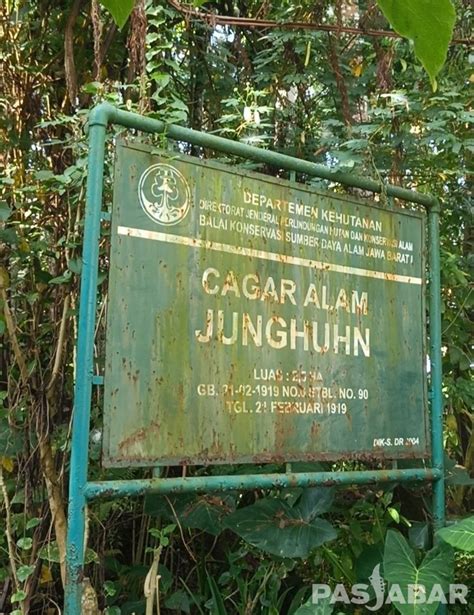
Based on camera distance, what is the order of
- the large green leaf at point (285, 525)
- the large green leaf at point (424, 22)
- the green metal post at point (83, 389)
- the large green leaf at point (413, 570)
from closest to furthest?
1. the large green leaf at point (424, 22)
2. the green metal post at point (83, 389)
3. the large green leaf at point (413, 570)
4. the large green leaf at point (285, 525)

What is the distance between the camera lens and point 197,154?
3.26 metres

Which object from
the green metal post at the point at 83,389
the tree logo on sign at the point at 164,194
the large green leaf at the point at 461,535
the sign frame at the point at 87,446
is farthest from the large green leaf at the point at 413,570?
the tree logo on sign at the point at 164,194

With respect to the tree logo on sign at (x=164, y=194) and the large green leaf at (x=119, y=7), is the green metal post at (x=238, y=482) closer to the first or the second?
the tree logo on sign at (x=164, y=194)

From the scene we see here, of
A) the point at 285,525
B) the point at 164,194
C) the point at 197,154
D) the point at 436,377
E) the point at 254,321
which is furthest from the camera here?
the point at 197,154

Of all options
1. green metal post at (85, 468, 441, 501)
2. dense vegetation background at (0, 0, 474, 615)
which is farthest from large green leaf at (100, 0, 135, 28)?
dense vegetation background at (0, 0, 474, 615)

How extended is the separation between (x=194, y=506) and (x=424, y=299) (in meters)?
1.16

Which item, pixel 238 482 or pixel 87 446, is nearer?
pixel 87 446

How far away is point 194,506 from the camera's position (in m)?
2.42

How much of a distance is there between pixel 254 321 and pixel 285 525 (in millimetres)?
729

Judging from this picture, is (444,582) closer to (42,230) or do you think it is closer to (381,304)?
(381,304)

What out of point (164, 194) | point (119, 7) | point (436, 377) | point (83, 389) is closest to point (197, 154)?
point (164, 194)

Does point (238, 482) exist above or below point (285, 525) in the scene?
above

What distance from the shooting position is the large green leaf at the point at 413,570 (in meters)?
2.17

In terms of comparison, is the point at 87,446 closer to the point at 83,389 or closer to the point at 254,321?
the point at 83,389
